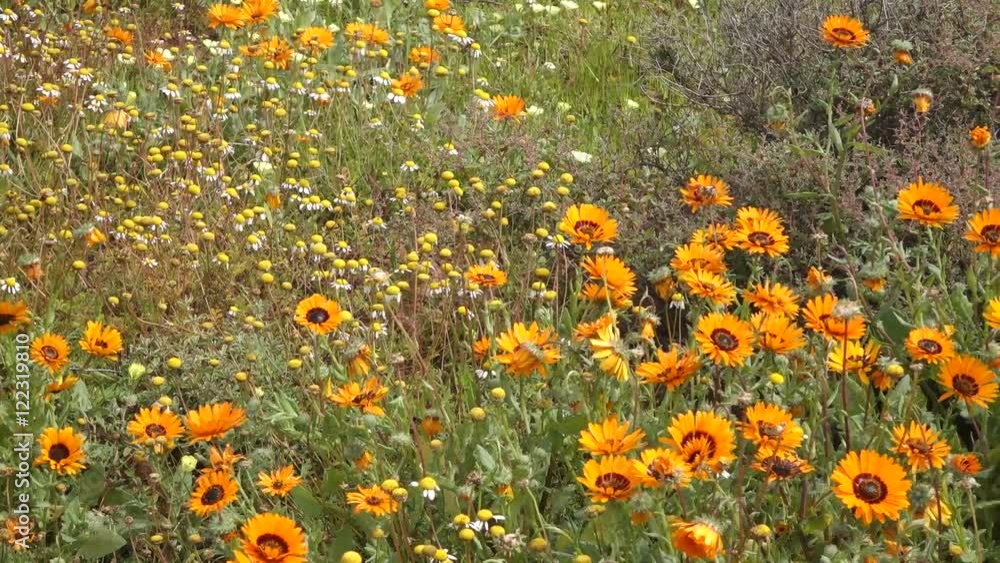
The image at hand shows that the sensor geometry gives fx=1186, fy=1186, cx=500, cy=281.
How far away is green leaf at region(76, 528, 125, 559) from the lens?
242 cm

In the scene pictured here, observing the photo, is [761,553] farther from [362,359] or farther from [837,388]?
[362,359]

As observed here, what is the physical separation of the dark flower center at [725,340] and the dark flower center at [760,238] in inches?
16.1

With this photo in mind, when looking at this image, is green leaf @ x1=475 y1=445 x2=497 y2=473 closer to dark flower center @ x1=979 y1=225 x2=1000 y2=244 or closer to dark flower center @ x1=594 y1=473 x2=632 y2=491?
dark flower center @ x1=594 y1=473 x2=632 y2=491

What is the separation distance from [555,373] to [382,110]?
7.53 ft

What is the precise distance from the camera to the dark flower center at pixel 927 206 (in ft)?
7.80

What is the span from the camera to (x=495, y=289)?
3393 mm

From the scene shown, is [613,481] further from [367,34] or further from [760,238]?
[367,34]

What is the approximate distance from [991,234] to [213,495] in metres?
1.54

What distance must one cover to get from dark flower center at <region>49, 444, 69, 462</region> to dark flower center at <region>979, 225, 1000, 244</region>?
6.05 ft

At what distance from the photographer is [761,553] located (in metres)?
2.07

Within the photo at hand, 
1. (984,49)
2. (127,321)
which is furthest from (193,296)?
(984,49)

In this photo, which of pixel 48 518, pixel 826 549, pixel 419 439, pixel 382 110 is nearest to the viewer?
pixel 826 549

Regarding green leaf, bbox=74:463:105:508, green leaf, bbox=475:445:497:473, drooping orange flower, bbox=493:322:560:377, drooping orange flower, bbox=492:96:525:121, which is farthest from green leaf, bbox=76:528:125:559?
drooping orange flower, bbox=492:96:525:121

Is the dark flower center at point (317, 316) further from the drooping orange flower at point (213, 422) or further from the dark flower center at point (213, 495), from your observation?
the dark flower center at point (213, 495)
